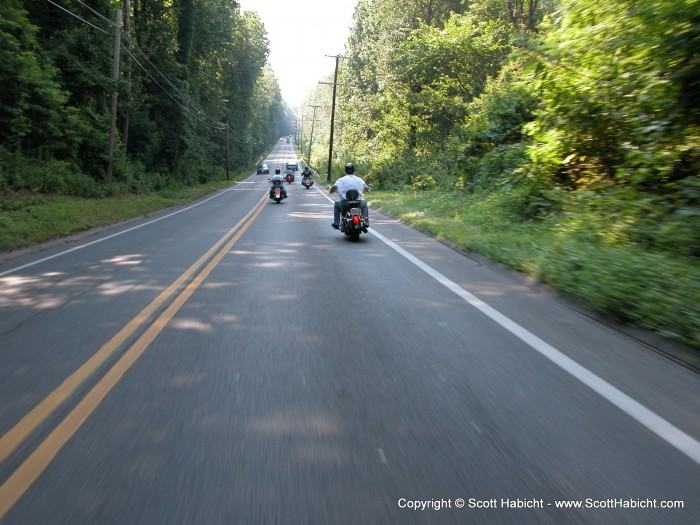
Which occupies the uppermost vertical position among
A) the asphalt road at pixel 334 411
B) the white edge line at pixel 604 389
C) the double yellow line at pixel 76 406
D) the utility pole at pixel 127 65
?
the utility pole at pixel 127 65

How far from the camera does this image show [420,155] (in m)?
31.9

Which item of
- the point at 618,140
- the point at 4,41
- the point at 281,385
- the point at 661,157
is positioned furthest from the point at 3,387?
the point at 4,41

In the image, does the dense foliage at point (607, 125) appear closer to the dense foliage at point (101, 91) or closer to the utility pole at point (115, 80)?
the utility pole at point (115, 80)

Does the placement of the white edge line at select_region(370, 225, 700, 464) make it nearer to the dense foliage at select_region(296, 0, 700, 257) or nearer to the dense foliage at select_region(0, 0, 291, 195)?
the dense foliage at select_region(296, 0, 700, 257)

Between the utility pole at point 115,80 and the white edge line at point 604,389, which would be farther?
the utility pole at point 115,80

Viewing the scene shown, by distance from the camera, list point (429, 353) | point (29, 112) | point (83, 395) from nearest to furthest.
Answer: point (83, 395) → point (429, 353) → point (29, 112)

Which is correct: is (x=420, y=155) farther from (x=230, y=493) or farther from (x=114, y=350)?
(x=230, y=493)

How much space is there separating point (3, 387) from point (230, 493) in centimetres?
242

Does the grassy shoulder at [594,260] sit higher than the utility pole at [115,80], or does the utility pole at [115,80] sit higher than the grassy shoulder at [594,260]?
the utility pole at [115,80]

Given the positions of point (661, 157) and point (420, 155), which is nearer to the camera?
point (661, 157)

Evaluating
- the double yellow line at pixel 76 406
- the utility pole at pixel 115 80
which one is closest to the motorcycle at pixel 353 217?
the double yellow line at pixel 76 406

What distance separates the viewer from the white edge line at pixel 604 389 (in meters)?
3.18

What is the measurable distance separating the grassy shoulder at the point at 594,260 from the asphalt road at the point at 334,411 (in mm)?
438

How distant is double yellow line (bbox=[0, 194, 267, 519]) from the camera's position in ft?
9.22
